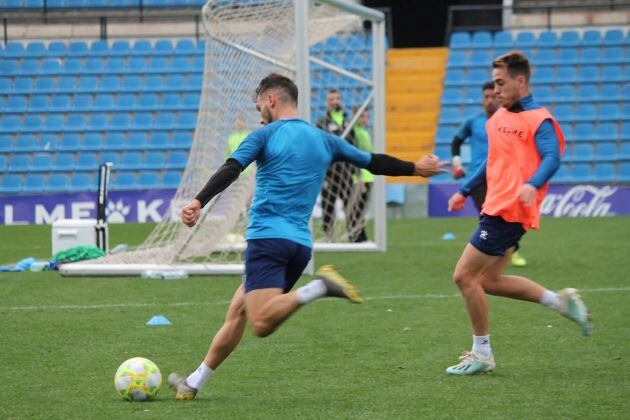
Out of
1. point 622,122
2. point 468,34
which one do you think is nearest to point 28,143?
point 468,34

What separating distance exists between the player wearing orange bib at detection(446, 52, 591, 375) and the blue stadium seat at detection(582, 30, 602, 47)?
1957 cm

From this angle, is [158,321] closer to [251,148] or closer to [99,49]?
[251,148]

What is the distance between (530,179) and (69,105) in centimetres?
2002

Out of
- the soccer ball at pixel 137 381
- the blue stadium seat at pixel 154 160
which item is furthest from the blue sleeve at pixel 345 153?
the blue stadium seat at pixel 154 160

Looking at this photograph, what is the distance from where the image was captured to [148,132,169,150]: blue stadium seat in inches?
924

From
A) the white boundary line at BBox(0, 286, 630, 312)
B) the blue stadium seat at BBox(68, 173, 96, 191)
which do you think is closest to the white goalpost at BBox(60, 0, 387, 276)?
the white boundary line at BBox(0, 286, 630, 312)

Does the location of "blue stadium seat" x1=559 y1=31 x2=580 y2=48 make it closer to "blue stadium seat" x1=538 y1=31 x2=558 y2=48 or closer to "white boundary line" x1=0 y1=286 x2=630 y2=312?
"blue stadium seat" x1=538 y1=31 x2=558 y2=48

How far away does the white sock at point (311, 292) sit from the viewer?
529cm

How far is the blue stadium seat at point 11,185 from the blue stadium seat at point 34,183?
144mm

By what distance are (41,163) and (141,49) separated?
4102 mm

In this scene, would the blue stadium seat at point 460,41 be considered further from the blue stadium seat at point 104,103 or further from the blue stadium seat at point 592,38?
the blue stadium seat at point 104,103

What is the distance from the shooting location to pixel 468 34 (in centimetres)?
2611

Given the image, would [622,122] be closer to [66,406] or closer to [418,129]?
[418,129]

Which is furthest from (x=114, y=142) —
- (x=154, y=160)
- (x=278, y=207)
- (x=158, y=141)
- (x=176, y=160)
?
(x=278, y=207)
